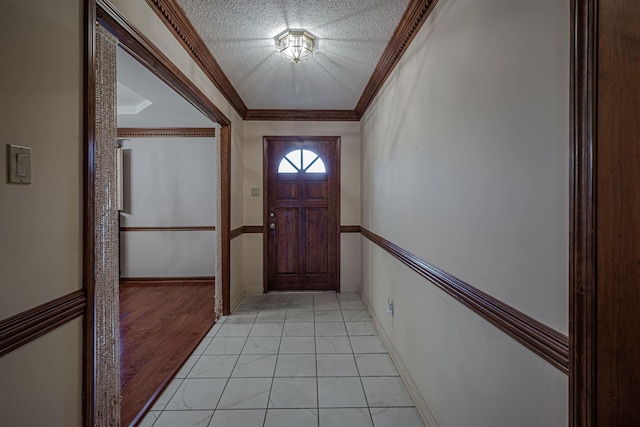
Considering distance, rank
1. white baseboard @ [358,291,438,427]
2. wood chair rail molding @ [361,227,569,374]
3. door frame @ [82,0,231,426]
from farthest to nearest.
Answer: white baseboard @ [358,291,438,427], door frame @ [82,0,231,426], wood chair rail molding @ [361,227,569,374]

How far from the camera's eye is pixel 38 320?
96cm

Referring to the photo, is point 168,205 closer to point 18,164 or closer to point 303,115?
point 303,115

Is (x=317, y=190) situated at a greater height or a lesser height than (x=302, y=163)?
lesser

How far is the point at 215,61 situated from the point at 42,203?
1.98 metres

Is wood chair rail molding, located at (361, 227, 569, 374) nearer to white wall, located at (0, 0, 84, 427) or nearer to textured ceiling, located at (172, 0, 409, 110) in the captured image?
white wall, located at (0, 0, 84, 427)

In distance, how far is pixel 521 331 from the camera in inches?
36.1

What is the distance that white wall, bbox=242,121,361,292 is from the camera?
4008 mm

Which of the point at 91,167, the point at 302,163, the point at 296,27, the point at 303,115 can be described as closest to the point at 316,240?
the point at 302,163

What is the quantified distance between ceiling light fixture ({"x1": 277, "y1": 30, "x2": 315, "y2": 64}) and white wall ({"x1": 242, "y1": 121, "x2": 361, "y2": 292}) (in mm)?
1706

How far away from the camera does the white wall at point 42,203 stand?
882 millimetres

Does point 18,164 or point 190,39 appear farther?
point 190,39

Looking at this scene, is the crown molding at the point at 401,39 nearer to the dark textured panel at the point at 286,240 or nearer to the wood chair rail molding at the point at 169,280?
the dark textured panel at the point at 286,240

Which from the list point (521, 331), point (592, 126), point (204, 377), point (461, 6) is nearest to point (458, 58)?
point (461, 6)

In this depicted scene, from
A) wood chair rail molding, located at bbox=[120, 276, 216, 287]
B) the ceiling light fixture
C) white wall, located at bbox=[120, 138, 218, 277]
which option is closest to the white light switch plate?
the ceiling light fixture
